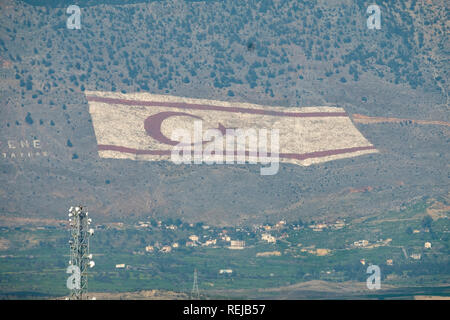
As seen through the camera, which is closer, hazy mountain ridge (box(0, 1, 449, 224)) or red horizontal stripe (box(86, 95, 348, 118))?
hazy mountain ridge (box(0, 1, 449, 224))

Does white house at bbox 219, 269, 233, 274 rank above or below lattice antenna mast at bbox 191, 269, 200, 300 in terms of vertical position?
above

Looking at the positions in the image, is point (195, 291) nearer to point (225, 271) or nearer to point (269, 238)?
point (225, 271)

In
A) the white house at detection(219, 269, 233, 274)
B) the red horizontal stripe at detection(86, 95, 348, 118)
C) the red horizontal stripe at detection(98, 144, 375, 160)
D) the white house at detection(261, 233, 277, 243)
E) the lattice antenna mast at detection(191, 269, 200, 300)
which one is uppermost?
the red horizontal stripe at detection(86, 95, 348, 118)

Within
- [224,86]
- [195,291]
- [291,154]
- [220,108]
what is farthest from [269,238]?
[224,86]

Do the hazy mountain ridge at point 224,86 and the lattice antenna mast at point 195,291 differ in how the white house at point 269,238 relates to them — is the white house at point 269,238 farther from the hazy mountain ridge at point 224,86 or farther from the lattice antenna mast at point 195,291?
the lattice antenna mast at point 195,291

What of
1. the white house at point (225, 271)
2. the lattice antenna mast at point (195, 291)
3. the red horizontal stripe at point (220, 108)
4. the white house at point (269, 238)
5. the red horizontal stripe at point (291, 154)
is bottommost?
the lattice antenna mast at point (195, 291)

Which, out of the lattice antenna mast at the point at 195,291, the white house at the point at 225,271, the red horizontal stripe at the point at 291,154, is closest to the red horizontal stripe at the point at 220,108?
the red horizontal stripe at the point at 291,154

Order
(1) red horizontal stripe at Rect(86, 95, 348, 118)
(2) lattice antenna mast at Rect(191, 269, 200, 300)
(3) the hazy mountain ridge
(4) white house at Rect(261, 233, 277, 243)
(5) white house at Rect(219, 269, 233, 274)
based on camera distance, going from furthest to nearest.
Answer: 1. (1) red horizontal stripe at Rect(86, 95, 348, 118)
2. (3) the hazy mountain ridge
3. (4) white house at Rect(261, 233, 277, 243)
4. (5) white house at Rect(219, 269, 233, 274)
5. (2) lattice antenna mast at Rect(191, 269, 200, 300)

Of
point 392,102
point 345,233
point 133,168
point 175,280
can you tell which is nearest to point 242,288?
point 175,280

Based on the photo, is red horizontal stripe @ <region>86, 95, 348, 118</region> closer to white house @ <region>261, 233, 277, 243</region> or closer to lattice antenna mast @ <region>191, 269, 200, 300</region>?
white house @ <region>261, 233, 277, 243</region>

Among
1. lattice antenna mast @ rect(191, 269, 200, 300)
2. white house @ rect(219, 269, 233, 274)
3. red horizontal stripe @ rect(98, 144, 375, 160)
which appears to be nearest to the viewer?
lattice antenna mast @ rect(191, 269, 200, 300)

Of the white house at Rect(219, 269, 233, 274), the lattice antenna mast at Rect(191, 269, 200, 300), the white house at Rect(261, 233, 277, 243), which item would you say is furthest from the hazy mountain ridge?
the lattice antenna mast at Rect(191, 269, 200, 300)
